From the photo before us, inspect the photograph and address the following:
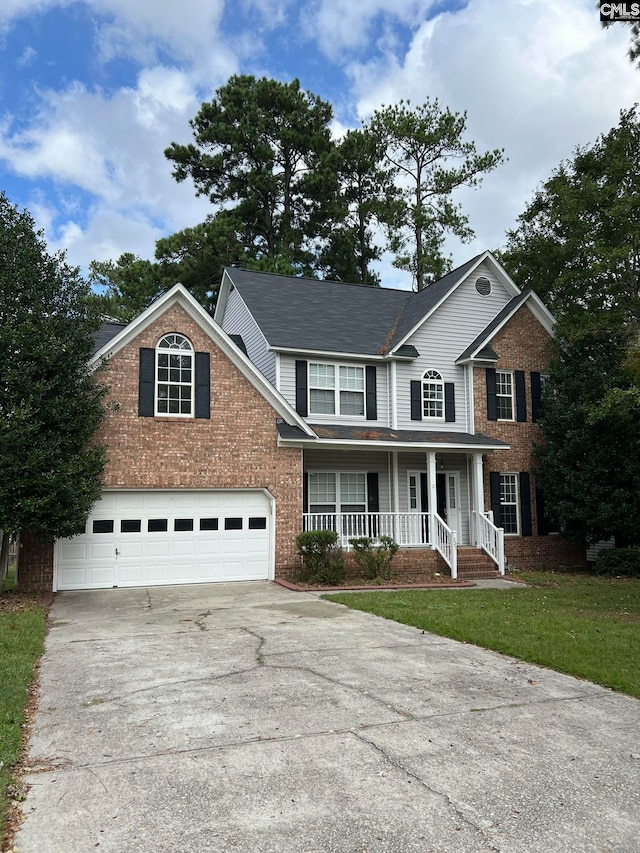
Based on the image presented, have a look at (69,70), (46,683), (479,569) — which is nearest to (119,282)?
(69,70)

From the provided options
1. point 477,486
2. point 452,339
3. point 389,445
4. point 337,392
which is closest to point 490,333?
point 452,339

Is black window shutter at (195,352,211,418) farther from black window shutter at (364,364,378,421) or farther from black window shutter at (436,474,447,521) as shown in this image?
black window shutter at (436,474,447,521)

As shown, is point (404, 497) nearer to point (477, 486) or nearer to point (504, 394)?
point (477, 486)

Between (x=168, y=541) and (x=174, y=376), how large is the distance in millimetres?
3893

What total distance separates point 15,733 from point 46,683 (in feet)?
5.86

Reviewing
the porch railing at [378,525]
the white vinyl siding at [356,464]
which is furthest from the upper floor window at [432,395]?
the porch railing at [378,525]

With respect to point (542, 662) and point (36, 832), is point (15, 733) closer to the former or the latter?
point (36, 832)

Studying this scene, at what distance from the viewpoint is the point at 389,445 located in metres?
17.9

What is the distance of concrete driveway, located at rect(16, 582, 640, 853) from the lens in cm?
389

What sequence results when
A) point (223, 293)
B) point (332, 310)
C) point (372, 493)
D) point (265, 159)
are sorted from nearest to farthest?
point (372, 493)
point (332, 310)
point (223, 293)
point (265, 159)

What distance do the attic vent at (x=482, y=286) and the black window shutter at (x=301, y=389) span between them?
22.1 ft

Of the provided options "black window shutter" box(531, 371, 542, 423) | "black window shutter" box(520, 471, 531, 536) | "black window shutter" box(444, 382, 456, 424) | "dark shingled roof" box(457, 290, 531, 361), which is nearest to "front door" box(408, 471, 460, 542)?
"black window shutter" box(444, 382, 456, 424)

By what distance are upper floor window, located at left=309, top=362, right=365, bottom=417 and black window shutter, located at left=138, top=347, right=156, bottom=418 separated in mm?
5142

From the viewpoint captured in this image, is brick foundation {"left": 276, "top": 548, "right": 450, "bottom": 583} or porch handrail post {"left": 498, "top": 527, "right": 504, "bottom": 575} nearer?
brick foundation {"left": 276, "top": 548, "right": 450, "bottom": 583}
